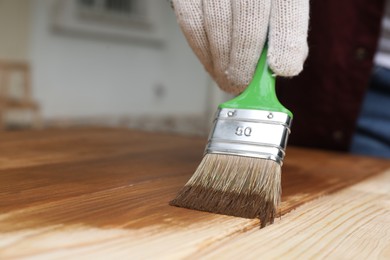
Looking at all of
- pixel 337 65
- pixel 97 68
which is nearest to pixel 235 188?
pixel 337 65

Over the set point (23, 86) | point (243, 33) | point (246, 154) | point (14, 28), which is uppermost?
point (14, 28)

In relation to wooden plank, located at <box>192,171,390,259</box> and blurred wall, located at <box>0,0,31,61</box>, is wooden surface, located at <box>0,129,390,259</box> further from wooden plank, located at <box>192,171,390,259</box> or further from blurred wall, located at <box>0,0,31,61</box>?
blurred wall, located at <box>0,0,31,61</box>

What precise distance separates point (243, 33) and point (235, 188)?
173 millimetres

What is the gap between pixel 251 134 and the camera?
0.53 m

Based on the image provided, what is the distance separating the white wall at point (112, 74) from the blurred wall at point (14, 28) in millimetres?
48

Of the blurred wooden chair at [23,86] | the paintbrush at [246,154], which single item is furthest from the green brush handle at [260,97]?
the blurred wooden chair at [23,86]

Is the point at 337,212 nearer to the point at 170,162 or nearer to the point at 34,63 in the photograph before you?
the point at 170,162

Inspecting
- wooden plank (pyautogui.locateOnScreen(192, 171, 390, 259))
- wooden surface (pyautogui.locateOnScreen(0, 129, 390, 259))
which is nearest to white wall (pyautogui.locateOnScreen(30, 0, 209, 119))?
wooden surface (pyautogui.locateOnScreen(0, 129, 390, 259))

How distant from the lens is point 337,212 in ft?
1.60

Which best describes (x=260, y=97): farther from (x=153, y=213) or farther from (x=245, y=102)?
(x=153, y=213)

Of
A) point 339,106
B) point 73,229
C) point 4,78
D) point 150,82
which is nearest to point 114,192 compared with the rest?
point 73,229

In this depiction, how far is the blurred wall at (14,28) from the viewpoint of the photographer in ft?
14.2

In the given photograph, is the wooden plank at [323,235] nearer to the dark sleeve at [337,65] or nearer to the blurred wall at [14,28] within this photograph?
the dark sleeve at [337,65]

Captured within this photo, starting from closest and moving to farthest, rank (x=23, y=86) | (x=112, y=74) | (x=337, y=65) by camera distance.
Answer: (x=337, y=65), (x=23, y=86), (x=112, y=74)
